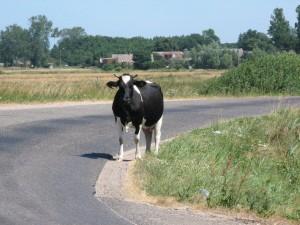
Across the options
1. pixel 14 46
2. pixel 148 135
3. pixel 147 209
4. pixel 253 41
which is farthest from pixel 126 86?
pixel 14 46

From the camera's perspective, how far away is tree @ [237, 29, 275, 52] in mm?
145025

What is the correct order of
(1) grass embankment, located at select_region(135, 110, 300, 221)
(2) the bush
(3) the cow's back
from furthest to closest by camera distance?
(2) the bush, (3) the cow's back, (1) grass embankment, located at select_region(135, 110, 300, 221)

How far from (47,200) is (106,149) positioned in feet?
19.9

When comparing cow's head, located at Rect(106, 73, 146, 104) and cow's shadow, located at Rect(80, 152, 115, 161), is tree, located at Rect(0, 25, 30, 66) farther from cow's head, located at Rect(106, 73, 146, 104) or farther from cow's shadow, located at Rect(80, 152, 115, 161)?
cow's head, located at Rect(106, 73, 146, 104)

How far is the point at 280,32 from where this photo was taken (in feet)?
396

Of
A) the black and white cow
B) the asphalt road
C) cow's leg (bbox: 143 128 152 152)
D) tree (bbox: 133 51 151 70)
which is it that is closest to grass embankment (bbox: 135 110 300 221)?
cow's leg (bbox: 143 128 152 152)

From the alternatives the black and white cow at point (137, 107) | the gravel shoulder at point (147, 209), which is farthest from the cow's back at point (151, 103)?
the gravel shoulder at point (147, 209)

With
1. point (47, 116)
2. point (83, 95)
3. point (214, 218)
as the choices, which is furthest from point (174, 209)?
point (83, 95)

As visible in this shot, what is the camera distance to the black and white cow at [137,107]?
1478 centimetres

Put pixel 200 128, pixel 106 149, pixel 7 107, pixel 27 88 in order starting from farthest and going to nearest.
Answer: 1. pixel 27 88
2. pixel 7 107
3. pixel 200 128
4. pixel 106 149

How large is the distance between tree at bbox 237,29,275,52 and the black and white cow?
122810mm

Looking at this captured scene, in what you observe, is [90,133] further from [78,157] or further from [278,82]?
[278,82]

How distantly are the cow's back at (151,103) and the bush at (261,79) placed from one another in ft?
82.9

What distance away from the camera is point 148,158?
14.9m
